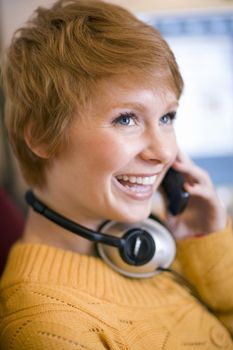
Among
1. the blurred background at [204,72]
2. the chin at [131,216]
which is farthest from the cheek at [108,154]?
the blurred background at [204,72]

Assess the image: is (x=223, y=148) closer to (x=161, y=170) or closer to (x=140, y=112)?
(x=161, y=170)

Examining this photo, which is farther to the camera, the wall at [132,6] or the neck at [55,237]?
the wall at [132,6]

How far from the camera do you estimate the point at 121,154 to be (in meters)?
0.73

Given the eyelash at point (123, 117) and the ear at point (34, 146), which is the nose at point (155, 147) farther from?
the ear at point (34, 146)

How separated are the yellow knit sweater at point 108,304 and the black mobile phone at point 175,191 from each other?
0.30 feet

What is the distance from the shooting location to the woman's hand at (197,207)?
0.96m

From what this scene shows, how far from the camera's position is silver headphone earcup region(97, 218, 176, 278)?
85 cm

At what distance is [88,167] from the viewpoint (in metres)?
0.75

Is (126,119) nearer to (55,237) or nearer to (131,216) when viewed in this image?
(131,216)

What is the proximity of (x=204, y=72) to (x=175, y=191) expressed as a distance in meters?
0.41

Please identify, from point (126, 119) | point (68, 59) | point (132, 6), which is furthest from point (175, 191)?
point (132, 6)

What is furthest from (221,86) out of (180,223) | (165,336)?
(165,336)

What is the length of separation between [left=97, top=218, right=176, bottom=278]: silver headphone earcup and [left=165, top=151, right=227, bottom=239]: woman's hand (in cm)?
14

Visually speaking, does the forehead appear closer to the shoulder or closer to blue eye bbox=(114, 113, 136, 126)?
blue eye bbox=(114, 113, 136, 126)
